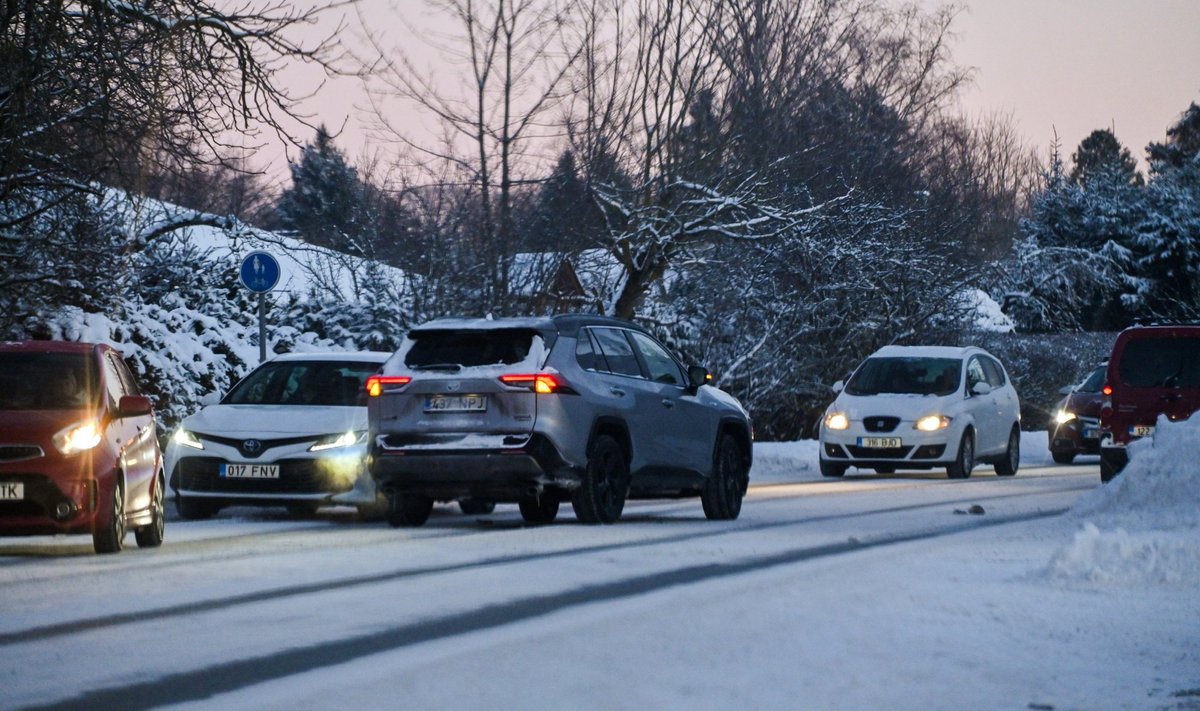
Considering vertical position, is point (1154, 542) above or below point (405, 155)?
below

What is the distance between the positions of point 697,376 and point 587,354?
5.29 feet

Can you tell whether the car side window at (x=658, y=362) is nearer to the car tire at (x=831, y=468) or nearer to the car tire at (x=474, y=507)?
the car tire at (x=474, y=507)

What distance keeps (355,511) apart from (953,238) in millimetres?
24331

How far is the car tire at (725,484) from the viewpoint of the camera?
16938 millimetres

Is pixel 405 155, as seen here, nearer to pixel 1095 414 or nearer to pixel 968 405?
pixel 968 405

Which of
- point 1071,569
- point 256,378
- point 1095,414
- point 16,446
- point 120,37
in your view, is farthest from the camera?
point 1095,414

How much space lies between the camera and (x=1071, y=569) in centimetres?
1108

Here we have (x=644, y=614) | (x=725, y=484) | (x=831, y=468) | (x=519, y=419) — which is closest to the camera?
(x=644, y=614)

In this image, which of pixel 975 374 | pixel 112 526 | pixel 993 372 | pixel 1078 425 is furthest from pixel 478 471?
pixel 1078 425

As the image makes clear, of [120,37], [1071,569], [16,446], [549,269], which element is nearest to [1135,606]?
[1071,569]

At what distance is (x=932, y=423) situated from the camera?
1009 inches

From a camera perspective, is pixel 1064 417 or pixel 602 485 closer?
pixel 602 485

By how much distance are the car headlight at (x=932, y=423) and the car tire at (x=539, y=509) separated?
1020cm

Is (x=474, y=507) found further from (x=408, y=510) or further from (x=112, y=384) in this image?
(x=112, y=384)
